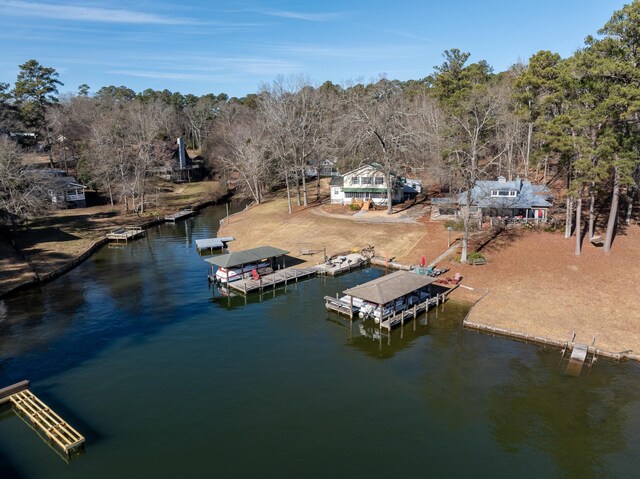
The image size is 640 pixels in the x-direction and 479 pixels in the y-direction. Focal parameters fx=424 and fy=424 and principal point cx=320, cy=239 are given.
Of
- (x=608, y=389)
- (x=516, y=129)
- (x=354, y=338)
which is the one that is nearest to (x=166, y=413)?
(x=354, y=338)

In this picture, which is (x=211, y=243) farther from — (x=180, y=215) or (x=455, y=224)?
(x=455, y=224)

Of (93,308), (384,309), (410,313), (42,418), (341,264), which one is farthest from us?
(341,264)

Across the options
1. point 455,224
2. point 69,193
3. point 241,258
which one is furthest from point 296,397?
point 69,193

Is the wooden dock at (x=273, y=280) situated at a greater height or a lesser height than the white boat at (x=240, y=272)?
lesser

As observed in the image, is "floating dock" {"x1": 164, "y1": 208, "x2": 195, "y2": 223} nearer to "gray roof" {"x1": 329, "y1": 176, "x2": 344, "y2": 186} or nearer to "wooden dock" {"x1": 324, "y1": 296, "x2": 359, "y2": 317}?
"gray roof" {"x1": 329, "y1": 176, "x2": 344, "y2": 186}

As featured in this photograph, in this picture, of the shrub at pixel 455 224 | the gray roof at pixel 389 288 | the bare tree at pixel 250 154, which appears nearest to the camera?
the gray roof at pixel 389 288

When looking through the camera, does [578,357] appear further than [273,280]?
No

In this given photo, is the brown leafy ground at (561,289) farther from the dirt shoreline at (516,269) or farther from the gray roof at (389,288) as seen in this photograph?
the gray roof at (389,288)

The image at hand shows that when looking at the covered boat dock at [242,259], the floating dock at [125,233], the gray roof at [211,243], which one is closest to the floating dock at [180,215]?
the floating dock at [125,233]
